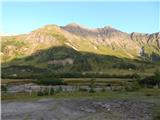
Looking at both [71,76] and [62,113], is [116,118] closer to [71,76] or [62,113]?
[62,113]

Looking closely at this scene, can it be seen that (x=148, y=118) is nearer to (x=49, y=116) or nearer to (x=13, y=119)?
(x=49, y=116)

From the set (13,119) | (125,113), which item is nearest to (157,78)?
(125,113)

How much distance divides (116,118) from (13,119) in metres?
13.9

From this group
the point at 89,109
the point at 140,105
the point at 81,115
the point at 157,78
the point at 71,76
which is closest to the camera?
the point at 81,115

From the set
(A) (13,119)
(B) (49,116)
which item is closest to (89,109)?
(B) (49,116)

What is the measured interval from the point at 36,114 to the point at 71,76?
14833cm

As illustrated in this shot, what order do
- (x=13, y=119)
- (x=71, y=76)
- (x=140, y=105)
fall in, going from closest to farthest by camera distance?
(x=13, y=119), (x=140, y=105), (x=71, y=76)

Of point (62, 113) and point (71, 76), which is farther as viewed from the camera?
point (71, 76)

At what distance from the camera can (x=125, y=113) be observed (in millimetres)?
52062

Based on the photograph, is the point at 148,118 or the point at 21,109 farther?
the point at 21,109

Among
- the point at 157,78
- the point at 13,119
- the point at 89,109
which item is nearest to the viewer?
the point at 13,119

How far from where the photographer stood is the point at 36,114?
2000 inches

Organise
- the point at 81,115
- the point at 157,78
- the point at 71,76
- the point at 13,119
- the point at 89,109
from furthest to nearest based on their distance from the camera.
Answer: the point at 71,76, the point at 157,78, the point at 89,109, the point at 81,115, the point at 13,119

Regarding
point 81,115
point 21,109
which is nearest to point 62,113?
point 81,115
